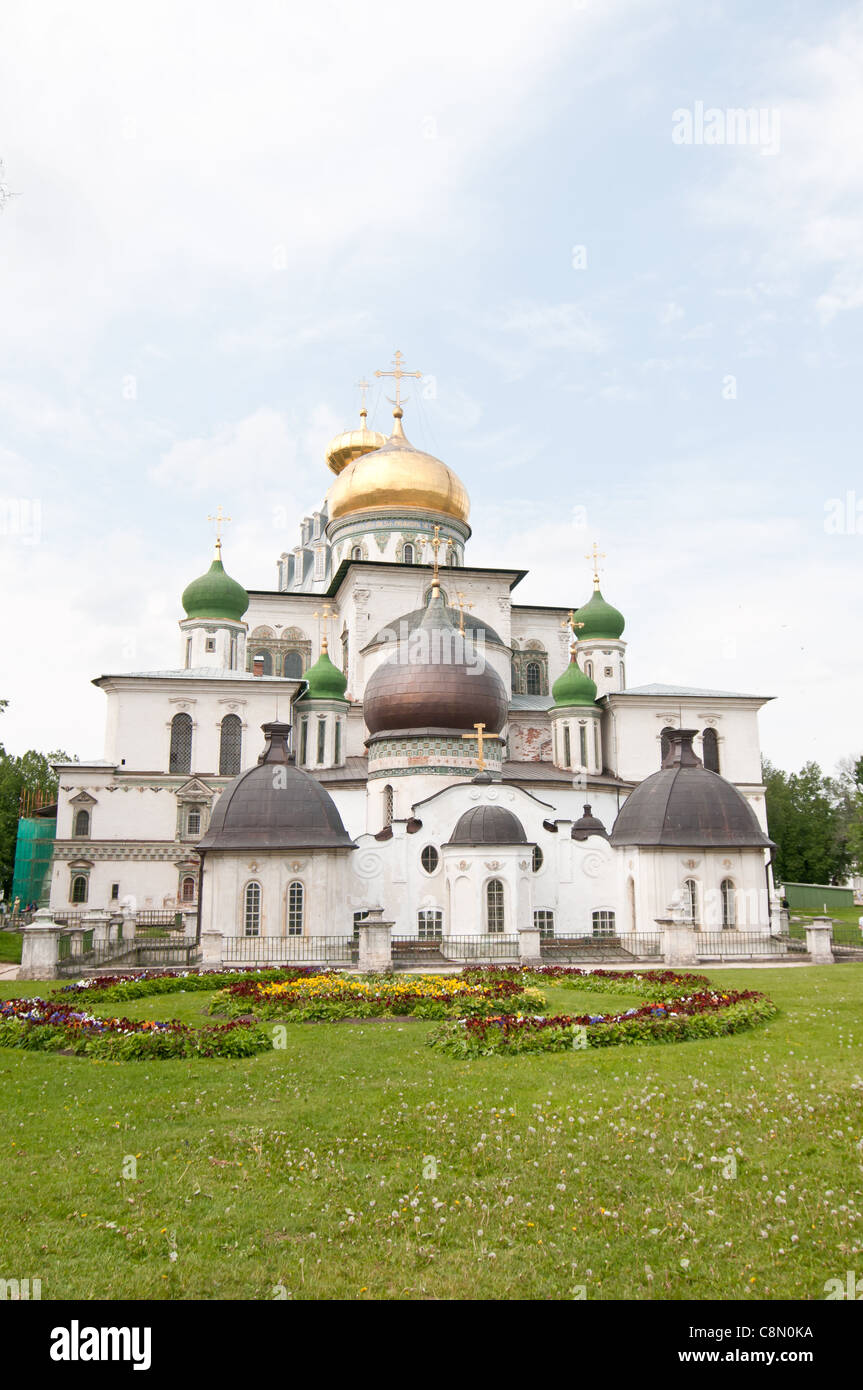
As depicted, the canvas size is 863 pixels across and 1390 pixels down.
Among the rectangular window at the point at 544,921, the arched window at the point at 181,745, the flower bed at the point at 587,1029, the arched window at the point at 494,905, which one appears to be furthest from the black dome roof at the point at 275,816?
the arched window at the point at 181,745

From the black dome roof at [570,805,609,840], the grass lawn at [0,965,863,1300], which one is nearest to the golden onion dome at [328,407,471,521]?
the black dome roof at [570,805,609,840]

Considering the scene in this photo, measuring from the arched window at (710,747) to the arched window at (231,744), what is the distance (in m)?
17.3

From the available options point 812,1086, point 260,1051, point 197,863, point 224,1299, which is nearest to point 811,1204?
point 812,1086

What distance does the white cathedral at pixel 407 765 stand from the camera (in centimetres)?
2317

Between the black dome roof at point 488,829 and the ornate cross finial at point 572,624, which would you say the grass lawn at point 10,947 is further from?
the ornate cross finial at point 572,624

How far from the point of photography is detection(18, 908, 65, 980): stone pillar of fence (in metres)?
19.2

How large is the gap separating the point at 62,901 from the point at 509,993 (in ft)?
73.3

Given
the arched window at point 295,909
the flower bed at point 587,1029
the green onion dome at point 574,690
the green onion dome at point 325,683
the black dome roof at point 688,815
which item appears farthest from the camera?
the green onion dome at point 574,690

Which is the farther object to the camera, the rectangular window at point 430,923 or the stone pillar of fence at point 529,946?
the rectangular window at point 430,923

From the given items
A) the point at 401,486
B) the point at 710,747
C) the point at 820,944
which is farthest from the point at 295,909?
the point at 401,486

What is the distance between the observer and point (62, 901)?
33219 millimetres

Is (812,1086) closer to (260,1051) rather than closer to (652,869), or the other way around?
(260,1051)

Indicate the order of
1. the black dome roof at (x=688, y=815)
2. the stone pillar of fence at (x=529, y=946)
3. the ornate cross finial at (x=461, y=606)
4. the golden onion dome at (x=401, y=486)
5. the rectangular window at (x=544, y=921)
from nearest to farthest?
the stone pillar of fence at (x=529, y=946) → the black dome roof at (x=688, y=815) → the rectangular window at (x=544, y=921) → the ornate cross finial at (x=461, y=606) → the golden onion dome at (x=401, y=486)

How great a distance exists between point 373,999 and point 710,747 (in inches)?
1049
